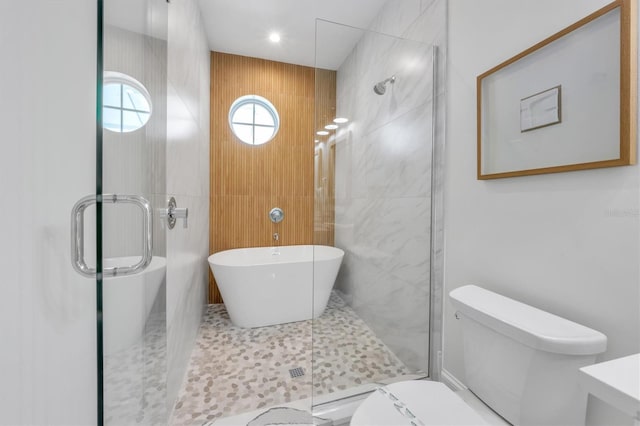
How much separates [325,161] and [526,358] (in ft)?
4.29

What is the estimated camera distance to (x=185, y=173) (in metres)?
1.85

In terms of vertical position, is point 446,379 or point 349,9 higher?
point 349,9

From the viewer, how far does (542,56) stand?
3.48 ft

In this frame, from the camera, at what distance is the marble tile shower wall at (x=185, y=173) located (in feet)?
4.88

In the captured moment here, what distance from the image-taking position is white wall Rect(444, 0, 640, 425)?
0.85 meters

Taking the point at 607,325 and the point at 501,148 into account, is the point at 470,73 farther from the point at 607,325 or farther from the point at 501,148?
the point at 607,325

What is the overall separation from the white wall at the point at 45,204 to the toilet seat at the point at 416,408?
85 cm

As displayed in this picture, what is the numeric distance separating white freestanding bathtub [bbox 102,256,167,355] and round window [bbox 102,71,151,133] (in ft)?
1.18

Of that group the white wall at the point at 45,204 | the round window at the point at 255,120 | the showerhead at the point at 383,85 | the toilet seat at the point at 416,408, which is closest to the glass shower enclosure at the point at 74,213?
the white wall at the point at 45,204

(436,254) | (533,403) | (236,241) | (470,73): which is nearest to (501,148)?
(470,73)

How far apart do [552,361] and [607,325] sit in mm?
239

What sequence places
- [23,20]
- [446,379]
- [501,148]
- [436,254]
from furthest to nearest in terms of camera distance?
[436,254] < [446,379] < [501,148] < [23,20]

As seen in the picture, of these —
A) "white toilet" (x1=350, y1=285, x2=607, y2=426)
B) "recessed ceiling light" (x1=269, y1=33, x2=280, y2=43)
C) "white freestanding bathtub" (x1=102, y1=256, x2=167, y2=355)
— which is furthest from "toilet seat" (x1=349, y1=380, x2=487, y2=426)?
"recessed ceiling light" (x1=269, y1=33, x2=280, y2=43)

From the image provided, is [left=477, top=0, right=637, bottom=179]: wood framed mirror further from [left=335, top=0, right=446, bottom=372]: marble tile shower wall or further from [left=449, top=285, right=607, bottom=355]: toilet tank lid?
[left=449, top=285, right=607, bottom=355]: toilet tank lid
